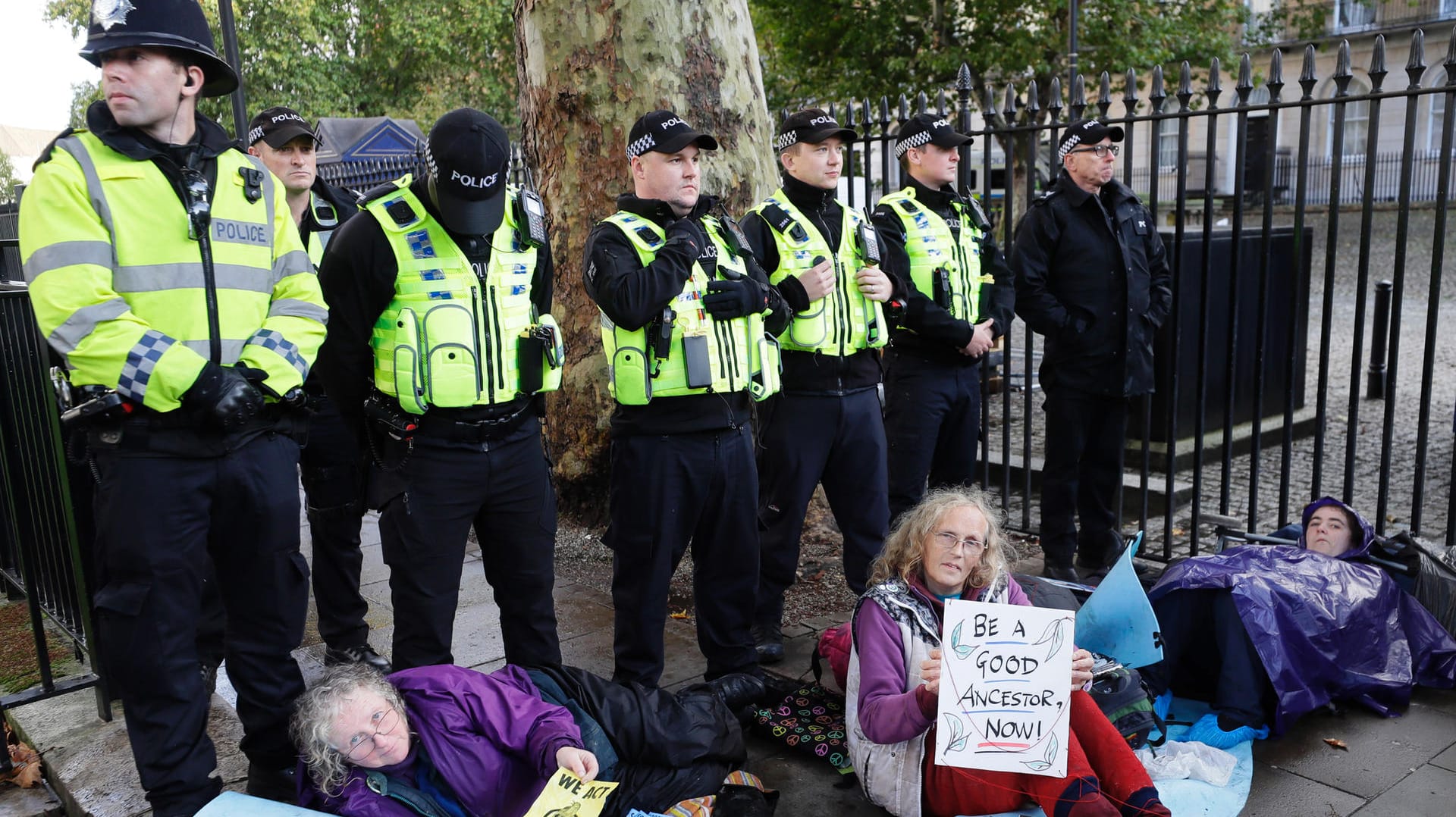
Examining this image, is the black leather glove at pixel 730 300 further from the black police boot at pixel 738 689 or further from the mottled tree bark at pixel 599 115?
the mottled tree bark at pixel 599 115

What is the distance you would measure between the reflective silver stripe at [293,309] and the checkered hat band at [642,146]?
1.23 meters

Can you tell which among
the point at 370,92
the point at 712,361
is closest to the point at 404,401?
the point at 712,361

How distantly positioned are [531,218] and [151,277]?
1.10 metres

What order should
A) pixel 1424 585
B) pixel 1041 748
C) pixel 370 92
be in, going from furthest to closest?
pixel 370 92 < pixel 1424 585 < pixel 1041 748

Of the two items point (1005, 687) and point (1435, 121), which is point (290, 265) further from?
point (1435, 121)

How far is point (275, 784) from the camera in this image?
3.34 m

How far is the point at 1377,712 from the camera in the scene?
3877 mm

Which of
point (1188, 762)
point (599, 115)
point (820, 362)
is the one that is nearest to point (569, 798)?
point (1188, 762)

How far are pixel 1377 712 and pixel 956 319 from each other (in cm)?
209

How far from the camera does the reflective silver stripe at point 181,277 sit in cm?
282

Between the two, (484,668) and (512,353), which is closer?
(512,353)

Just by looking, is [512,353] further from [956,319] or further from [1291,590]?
[1291,590]

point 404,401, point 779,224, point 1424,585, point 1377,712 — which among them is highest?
point 779,224

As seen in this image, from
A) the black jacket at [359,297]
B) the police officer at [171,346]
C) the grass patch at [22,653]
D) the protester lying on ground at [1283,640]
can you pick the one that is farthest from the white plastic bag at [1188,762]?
the grass patch at [22,653]
